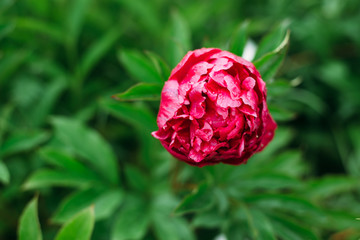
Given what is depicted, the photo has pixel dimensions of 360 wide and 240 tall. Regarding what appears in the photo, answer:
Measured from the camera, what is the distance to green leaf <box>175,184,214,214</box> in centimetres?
92

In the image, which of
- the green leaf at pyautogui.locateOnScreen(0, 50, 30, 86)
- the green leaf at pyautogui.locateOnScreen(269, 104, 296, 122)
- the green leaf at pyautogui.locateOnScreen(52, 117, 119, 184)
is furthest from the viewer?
the green leaf at pyautogui.locateOnScreen(0, 50, 30, 86)

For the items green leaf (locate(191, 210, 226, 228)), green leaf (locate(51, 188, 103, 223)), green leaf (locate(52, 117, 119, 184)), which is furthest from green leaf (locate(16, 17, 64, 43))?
green leaf (locate(191, 210, 226, 228))

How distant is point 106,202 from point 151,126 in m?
0.28

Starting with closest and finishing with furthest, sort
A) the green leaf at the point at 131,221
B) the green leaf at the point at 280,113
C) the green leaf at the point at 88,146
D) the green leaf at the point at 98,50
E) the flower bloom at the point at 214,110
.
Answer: the flower bloom at the point at 214,110 < the green leaf at the point at 280,113 < the green leaf at the point at 131,221 < the green leaf at the point at 88,146 < the green leaf at the point at 98,50

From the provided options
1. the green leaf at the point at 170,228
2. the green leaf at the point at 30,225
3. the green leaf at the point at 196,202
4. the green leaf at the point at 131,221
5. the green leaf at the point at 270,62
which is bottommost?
the green leaf at the point at 170,228

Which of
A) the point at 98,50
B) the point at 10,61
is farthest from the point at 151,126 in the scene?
the point at 10,61

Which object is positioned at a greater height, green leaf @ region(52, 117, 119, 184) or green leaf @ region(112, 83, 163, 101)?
green leaf @ region(112, 83, 163, 101)

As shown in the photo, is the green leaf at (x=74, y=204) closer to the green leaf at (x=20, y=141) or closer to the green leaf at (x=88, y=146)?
the green leaf at (x=88, y=146)

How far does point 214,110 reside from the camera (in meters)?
0.81

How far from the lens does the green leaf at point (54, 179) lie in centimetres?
116

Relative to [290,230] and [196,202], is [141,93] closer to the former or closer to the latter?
[196,202]

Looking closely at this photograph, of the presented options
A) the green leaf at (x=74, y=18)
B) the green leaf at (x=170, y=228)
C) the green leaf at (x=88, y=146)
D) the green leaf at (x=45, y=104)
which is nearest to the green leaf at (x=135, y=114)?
the green leaf at (x=88, y=146)

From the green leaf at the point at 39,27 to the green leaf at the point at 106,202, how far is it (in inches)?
27.6

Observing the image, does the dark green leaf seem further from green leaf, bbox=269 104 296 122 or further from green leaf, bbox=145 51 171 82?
green leaf, bbox=269 104 296 122
